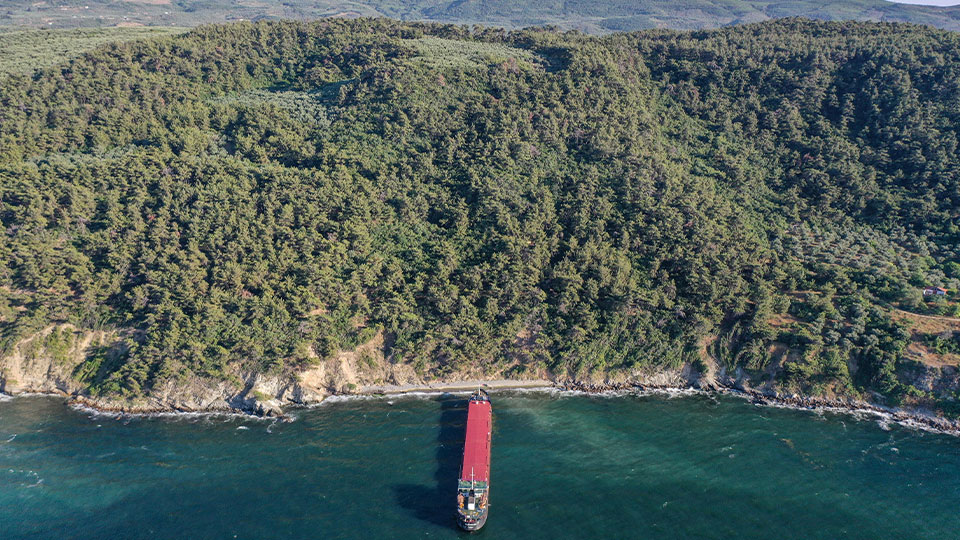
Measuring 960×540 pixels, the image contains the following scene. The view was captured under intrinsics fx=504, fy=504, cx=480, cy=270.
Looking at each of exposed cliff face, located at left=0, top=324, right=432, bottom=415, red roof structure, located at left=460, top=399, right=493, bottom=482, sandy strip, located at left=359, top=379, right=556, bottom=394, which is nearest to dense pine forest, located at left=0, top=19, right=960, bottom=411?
exposed cliff face, located at left=0, top=324, right=432, bottom=415

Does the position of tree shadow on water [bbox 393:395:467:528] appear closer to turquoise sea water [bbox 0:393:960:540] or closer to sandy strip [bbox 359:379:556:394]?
turquoise sea water [bbox 0:393:960:540]

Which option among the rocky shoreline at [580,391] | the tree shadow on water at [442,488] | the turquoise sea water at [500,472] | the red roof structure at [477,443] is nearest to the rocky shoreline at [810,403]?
the rocky shoreline at [580,391]

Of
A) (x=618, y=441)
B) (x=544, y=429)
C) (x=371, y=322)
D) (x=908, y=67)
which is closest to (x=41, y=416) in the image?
(x=371, y=322)

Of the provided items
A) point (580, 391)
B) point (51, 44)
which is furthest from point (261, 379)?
point (51, 44)

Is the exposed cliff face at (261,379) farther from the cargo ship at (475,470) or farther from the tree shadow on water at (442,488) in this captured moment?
the tree shadow on water at (442,488)

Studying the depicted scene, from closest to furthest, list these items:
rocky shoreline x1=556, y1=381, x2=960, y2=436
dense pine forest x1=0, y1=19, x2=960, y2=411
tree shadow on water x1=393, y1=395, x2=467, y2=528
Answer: tree shadow on water x1=393, y1=395, x2=467, y2=528 → rocky shoreline x1=556, y1=381, x2=960, y2=436 → dense pine forest x1=0, y1=19, x2=960, y2=411

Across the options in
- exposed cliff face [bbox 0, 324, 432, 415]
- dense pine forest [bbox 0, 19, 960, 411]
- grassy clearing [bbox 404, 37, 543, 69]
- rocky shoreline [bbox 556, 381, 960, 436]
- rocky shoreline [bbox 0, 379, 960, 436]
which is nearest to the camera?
rocky shoreline [bbox 556, 381, 960, 436]

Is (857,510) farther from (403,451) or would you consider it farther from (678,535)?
(403,451)
